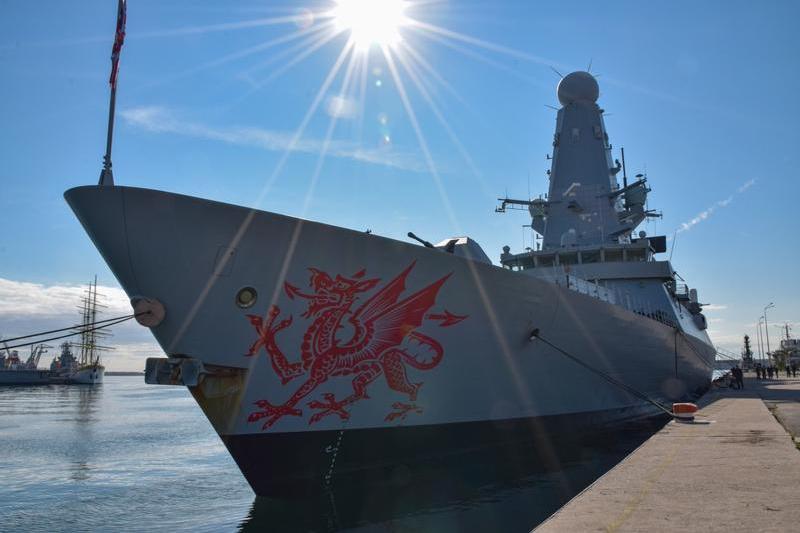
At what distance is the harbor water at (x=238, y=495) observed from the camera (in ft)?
22.3

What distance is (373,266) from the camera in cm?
779

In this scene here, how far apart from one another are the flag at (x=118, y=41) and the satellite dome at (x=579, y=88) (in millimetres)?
19407

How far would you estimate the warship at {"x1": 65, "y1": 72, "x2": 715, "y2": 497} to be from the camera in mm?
6781

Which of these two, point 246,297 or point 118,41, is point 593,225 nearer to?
point 246,297

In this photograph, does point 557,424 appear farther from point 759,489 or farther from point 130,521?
point 130,521

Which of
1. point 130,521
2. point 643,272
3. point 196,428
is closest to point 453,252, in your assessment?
point 130,521

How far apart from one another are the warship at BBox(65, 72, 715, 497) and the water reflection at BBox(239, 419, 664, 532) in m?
0.22

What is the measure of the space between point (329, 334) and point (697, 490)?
461 cm

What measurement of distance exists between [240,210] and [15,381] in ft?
255

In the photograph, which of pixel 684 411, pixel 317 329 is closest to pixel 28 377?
pixel 317 329

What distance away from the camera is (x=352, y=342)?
7668mm

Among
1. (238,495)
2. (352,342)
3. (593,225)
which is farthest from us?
(593,225)

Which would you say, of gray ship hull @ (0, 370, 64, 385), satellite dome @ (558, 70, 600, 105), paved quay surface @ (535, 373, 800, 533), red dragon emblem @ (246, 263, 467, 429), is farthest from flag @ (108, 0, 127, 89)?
gray ship hull @ (0, 370, 64, 385)

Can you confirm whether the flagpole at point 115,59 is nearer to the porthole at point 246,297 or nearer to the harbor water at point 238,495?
the porthole at point 246,297
